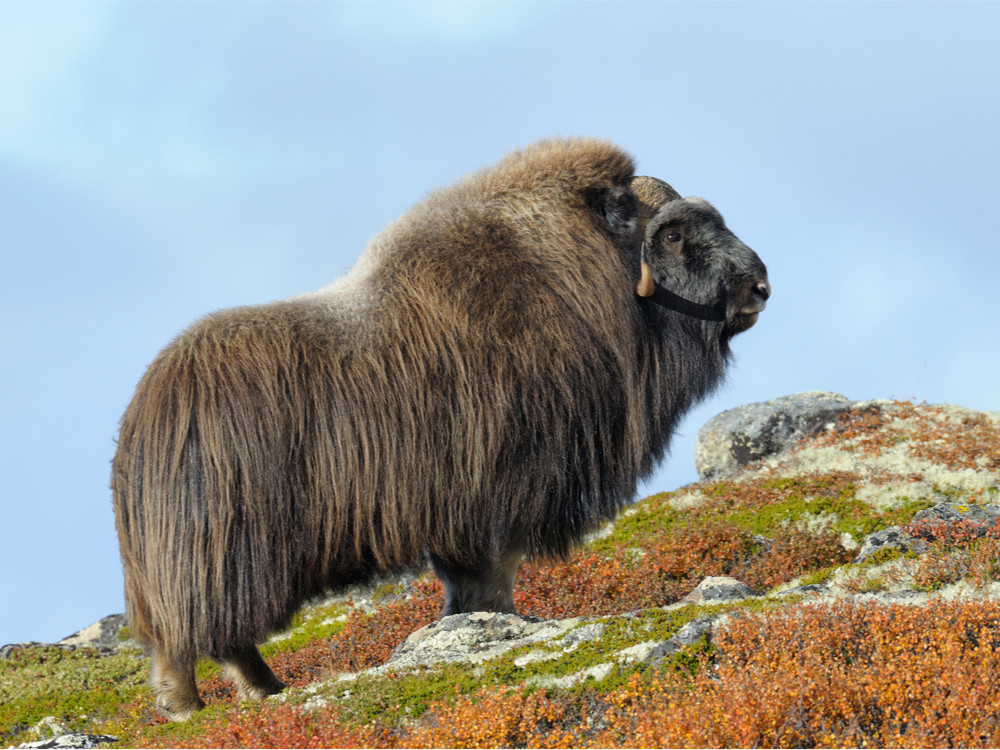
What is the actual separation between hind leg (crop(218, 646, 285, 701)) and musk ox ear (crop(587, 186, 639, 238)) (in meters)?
2.76

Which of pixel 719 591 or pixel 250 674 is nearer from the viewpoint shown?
pixel 250 674

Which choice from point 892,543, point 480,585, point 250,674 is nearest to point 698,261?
point 892,543

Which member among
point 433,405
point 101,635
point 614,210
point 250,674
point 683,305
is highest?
point 614,210

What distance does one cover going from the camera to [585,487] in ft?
16.0

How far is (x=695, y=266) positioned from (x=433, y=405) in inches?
66.0

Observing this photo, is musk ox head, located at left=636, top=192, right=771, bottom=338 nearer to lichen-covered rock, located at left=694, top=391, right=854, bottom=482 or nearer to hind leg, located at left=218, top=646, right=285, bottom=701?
hind leg, located at left=218, top=646, right=285, bottom=701

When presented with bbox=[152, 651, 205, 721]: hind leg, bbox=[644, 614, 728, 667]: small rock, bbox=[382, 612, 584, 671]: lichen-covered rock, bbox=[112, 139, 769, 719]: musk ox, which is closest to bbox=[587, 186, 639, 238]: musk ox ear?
bbox=[112, 139, 769, 719]: musk ox

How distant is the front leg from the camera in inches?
194

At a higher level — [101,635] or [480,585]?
[480,585]

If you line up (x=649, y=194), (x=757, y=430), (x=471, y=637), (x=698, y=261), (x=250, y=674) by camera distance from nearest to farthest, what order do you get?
(x=471, y=637) → (x=250, y=674) → (x=698, y=261) → (x=649, y=194) → (x=757, y=430)

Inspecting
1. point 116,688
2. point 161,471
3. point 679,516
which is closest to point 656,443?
point 161,471

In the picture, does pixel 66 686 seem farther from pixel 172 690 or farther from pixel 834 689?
pixel 834 689

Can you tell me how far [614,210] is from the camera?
16.9 ft

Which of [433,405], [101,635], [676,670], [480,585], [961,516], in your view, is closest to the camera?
[676,670]
